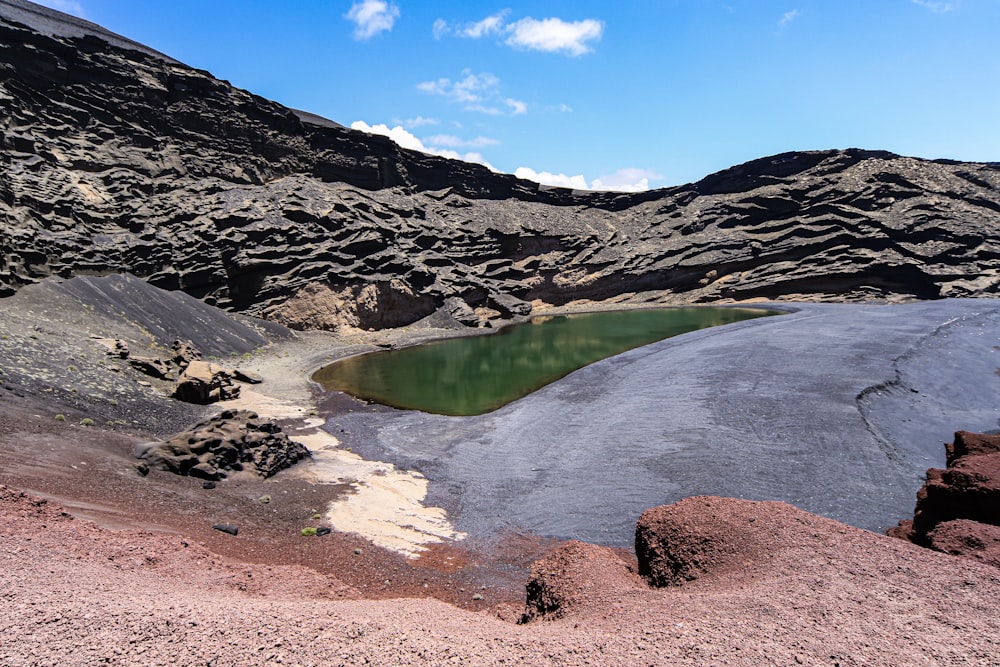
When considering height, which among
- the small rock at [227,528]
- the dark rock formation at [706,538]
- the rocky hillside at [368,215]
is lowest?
the small rock at [227,528]

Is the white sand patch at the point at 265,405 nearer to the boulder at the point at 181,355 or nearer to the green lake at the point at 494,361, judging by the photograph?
the boulder at the point at 181,355

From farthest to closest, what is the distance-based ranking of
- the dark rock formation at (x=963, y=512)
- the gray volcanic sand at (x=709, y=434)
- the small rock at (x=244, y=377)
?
the small rock at (x=244, y=377) → the gray volcanic sand at (x=709, y=434) → the dark rock formation at (x=963, y=512)

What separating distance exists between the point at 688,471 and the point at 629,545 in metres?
3.62

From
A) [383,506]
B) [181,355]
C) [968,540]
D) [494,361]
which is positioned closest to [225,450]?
[383,506]

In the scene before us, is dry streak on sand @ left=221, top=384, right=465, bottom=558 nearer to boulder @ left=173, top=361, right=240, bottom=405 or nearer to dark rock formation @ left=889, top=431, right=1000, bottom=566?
boulder @ left=173, top=361, right=240, bottom=405

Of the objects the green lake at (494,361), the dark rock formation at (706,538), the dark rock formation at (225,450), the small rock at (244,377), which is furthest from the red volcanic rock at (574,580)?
the small rock at (244,377)

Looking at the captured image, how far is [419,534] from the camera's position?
39.8 ft

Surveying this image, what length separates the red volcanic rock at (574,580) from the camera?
6387 millimetres

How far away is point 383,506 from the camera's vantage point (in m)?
13.5

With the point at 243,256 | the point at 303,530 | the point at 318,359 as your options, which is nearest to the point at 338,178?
the point at 243,256

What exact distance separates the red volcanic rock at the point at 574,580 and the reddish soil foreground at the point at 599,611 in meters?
0.03

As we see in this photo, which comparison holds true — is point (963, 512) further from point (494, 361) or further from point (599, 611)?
point (494, 361)

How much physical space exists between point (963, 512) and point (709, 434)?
9.27m

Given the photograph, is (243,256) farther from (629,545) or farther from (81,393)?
(629,545)
